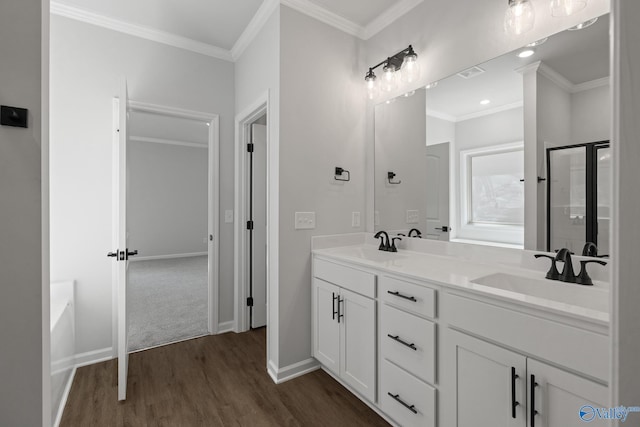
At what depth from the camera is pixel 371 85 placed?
7.74 feet

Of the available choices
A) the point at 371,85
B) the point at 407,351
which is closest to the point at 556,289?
the point at 407,351

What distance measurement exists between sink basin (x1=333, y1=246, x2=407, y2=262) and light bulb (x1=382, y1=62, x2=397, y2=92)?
1268 millimetres

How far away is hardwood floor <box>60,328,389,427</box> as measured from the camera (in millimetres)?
1683

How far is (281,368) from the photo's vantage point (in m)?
2.06

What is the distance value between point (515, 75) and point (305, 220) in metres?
1.55

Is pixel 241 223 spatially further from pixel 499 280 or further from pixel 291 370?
pixel 499 280

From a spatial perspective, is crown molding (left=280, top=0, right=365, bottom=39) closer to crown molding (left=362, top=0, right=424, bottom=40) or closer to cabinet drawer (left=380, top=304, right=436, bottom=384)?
crown molding (left=362, top=0, right=424, bottom=40)

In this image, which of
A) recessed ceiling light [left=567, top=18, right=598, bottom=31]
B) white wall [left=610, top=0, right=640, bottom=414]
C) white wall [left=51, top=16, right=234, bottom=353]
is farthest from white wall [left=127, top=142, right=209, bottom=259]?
white wall [left=610, top=0, right=640, bottom=414]

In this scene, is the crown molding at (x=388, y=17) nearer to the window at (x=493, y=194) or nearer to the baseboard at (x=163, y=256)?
the window at (x=493, y=194)

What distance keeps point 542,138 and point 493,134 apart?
265 mm

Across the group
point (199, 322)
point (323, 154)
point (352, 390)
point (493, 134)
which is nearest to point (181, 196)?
point (199, 322)

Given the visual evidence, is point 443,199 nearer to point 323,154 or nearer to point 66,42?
point 323,154

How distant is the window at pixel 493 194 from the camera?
1.60 metres

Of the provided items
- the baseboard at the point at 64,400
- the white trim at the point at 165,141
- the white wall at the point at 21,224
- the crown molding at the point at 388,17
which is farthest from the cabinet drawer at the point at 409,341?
the white trim at the point at 165,141
